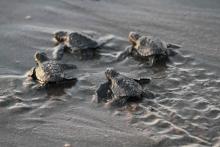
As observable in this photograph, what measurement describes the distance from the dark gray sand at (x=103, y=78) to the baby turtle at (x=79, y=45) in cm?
15

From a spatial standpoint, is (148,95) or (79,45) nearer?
(148,95)

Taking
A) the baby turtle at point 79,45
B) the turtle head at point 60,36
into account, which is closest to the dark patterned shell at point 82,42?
the baby turtle at point 79,45

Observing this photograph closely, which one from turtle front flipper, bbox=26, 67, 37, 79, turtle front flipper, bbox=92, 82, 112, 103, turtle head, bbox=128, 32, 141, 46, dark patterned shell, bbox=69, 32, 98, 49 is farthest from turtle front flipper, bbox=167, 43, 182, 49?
turtle front flipper, bbox=26, 67, 37, 79

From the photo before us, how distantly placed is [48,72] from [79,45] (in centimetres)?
100

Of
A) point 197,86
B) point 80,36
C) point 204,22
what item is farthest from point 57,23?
point 197,86

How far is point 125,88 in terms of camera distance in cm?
468

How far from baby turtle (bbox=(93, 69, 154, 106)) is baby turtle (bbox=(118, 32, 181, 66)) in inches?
34.7

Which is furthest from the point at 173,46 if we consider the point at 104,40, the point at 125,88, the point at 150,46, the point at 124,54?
the point at 125,88

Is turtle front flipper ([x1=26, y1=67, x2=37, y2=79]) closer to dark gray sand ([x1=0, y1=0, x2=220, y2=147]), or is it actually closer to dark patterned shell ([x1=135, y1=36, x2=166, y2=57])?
dark gray sand ([x1=0, y1=0, x2=220, y2=147])

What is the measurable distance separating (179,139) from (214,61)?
71.6 inches

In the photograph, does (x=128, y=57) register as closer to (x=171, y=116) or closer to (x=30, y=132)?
(x=171, y=116)

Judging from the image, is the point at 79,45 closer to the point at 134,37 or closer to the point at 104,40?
the point at 104,40

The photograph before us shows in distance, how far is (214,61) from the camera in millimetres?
5484

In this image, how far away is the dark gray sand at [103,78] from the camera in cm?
414
